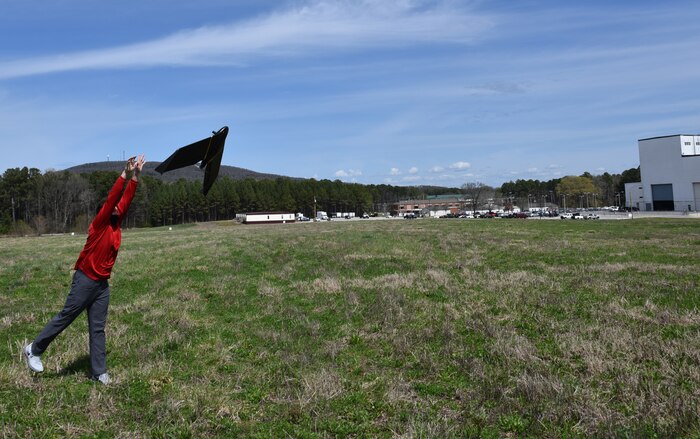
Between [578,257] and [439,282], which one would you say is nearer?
[439,282]

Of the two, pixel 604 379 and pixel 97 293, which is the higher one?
pixel 97 293

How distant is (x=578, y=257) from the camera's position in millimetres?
20703

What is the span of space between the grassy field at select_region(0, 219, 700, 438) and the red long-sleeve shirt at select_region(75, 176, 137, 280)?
147 centimetres

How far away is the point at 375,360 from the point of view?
756 cm

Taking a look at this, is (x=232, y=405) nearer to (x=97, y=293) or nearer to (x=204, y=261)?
(x=97, y=293)

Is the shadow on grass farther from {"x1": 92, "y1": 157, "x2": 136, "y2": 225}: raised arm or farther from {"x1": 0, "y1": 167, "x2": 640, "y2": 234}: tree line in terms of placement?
{"x1": 0, "y1": 167, "x2": 640, "y2": 234}: tree line

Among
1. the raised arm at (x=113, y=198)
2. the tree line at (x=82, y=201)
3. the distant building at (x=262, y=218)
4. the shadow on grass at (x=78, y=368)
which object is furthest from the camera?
the distant building at (x=262, y=218)

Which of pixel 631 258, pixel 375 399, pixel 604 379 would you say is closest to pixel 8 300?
pixel 375 399

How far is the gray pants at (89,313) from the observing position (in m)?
6.43

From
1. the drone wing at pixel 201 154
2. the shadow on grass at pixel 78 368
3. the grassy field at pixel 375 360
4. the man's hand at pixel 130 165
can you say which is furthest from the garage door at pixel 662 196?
the drone wing at pixel 201 154

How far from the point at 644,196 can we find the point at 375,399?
130645mm

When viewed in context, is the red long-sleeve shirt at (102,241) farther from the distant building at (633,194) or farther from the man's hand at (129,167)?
the distant building at (633,194)

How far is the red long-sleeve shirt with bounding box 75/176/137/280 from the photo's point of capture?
6.35 m

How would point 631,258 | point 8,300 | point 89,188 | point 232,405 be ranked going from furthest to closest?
point 89,188, point 631,258, point 8,300, point 232,405
